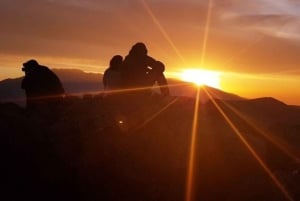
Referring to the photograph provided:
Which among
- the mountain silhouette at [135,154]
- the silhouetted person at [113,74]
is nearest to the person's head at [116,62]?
the silhouetted person at [113,74]

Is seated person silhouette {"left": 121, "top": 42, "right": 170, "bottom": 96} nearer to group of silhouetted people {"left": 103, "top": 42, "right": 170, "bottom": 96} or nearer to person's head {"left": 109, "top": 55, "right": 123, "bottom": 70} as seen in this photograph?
group of silhouetted people {"left": 103, "top": 42, "right": 170, "bottom": 96}

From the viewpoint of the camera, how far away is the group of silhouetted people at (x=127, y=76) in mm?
30891

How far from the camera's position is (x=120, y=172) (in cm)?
2234

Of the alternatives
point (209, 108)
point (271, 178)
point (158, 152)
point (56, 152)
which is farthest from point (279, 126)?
point (56, 152)

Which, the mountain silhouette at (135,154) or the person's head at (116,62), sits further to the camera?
the person's head at (116,62)

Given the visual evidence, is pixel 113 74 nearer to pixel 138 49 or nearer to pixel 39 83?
pixel 138 49

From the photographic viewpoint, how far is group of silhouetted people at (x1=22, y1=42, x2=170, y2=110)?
101ft

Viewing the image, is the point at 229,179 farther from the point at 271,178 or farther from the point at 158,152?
the point at 158,152

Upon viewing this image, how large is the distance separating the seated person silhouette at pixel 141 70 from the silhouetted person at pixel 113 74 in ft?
3.48

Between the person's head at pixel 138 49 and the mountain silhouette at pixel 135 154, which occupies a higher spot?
the person's head at pixel 138 49

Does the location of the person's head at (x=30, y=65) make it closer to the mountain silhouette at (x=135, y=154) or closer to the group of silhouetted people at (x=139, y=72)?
the mountain silhouette at (x=135, y=154)

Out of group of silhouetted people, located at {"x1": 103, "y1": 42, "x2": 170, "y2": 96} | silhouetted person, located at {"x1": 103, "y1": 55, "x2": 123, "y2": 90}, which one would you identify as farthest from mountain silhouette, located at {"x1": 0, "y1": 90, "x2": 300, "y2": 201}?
silhouetted person, located at {"x1": 103, "y1": 55, "x2": 123, "y2": 90}

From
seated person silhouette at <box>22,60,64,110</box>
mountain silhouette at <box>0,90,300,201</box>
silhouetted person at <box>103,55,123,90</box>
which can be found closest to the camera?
mountain silhouette at <box>0,90,300,201</box>

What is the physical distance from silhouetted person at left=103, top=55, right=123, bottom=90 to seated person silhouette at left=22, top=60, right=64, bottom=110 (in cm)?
309
